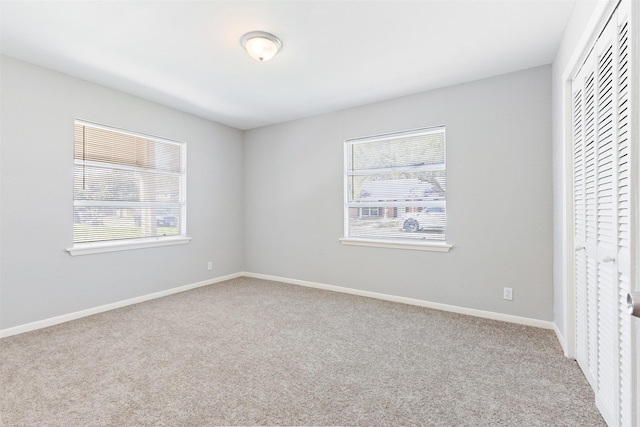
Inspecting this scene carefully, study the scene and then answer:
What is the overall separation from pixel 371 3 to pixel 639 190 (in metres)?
1.87

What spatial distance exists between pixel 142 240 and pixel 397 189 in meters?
3.31

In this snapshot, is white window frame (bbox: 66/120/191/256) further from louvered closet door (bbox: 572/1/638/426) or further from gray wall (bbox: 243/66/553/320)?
louvered closet door (bbox: 572/1/638/426)

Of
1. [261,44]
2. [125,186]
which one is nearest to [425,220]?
[261,44]

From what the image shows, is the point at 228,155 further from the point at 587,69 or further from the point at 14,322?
the point at 587,69

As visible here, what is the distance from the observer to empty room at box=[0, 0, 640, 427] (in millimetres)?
1732

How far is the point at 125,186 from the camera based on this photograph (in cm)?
376

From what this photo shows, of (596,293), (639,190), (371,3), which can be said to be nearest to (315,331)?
(596,293)

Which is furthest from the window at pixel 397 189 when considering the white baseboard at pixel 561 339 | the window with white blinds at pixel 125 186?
the window with white blinds at pixel 125 186

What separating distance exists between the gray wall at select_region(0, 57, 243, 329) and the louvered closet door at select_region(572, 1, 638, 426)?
13.9 feet

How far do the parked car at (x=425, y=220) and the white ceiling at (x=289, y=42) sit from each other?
4.65ft

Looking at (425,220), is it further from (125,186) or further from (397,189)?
(125,186)

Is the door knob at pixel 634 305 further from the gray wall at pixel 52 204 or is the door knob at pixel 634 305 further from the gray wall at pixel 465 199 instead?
the gray wall at pixel 52 204

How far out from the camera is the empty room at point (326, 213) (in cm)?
173

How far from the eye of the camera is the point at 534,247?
294 centimetres
